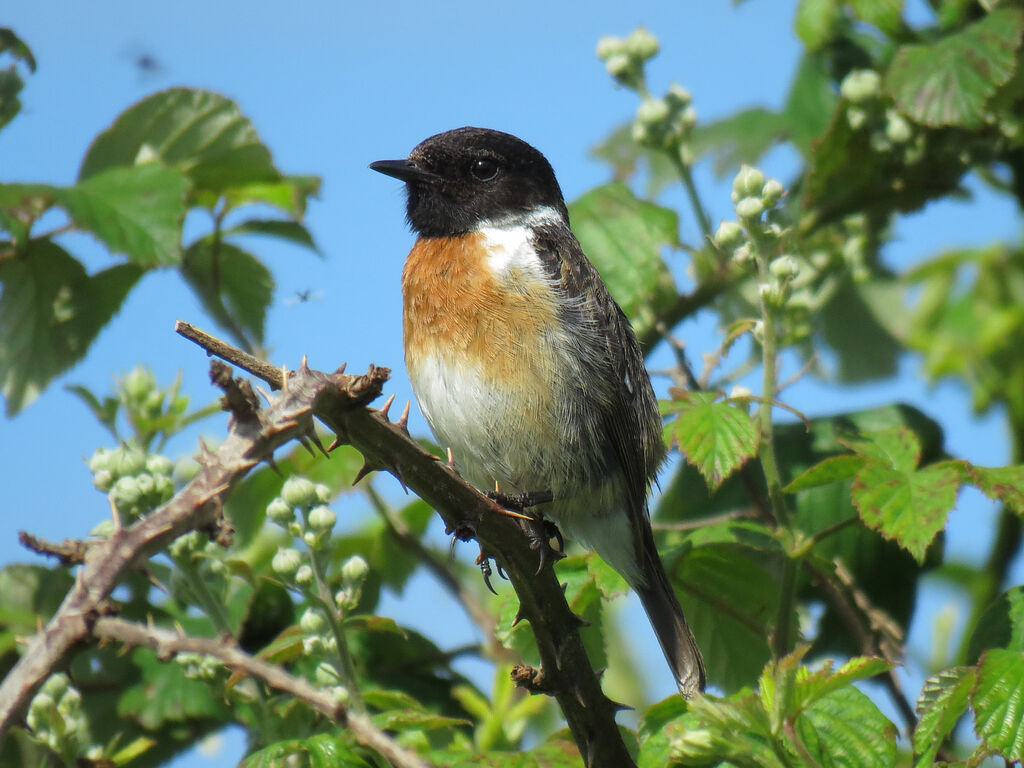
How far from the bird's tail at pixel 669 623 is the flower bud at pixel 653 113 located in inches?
60.1

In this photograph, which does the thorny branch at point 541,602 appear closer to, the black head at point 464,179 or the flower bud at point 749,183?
the flower bud at point 749,183

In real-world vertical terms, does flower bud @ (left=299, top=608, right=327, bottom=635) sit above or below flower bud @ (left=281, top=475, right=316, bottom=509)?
below

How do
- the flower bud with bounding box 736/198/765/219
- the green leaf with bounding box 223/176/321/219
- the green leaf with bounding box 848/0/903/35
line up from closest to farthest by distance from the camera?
the flower bud with bounding box 736/198/765/219
the green leaf with bounding box 223/176/321/219
the green leaf with bounding box 848/0/903/35

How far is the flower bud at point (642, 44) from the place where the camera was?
14.3 ft

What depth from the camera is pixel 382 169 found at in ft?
16.0

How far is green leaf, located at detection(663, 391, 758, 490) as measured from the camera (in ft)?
10.7

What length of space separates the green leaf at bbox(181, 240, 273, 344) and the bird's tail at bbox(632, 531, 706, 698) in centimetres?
171

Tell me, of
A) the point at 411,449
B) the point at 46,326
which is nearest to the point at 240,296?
the point at 46,326

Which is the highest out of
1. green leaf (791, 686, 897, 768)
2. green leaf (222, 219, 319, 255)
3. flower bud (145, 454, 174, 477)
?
green leaf (222, 219, 319, 255)

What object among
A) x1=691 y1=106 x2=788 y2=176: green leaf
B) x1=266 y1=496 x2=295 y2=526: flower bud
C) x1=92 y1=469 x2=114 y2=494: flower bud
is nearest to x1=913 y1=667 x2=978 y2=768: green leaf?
x1=266 y1=496 x2=295 y2=526: flower bud

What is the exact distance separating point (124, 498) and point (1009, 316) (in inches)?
137

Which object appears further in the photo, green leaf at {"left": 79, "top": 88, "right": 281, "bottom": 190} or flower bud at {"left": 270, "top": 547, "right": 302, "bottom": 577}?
green leaf at {"left": 79, "top": 88, "right": 281, "bottom": 190}

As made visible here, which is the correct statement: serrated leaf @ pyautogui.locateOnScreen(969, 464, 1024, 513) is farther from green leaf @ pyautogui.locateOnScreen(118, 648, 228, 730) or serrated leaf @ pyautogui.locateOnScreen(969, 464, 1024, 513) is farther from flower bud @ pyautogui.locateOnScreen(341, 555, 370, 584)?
green leaf @ pyautogui.locateOnScreen(118, 648, 228, 730)

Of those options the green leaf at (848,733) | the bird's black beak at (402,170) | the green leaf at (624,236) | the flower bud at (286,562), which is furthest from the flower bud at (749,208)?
the bird's black beak at (402,170)
